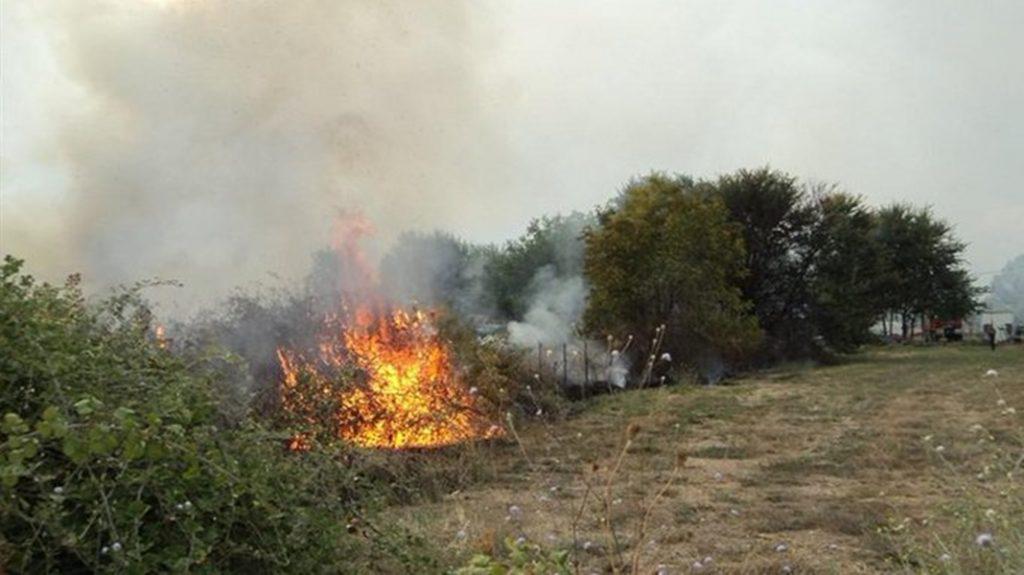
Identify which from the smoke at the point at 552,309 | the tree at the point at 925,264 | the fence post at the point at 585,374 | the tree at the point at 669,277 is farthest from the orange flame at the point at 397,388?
the tree at the point at 925,264

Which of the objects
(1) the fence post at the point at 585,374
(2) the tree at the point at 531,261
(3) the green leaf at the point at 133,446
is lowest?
(1) the fence post at the point at 585,374

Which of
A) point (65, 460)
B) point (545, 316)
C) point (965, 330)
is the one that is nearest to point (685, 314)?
point (545, 316)

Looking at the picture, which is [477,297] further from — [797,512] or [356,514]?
[356,514]

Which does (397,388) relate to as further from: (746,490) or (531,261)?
(531,261)

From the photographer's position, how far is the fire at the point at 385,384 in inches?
278

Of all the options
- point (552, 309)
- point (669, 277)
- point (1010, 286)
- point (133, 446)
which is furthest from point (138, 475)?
point (1010, 286)

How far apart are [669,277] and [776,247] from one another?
11026 mm

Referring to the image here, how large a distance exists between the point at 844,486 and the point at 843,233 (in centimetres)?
2628

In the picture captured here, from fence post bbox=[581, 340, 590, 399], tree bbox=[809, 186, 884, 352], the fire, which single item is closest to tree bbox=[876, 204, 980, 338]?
tree bbox=[809, 186, 884, 352]

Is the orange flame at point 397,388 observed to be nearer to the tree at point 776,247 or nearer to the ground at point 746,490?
the ground at point 746,490

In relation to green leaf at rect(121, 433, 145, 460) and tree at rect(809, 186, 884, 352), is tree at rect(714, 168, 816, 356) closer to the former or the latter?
tree at rect(809, 186, 884, 352)

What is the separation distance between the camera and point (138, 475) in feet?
9.41

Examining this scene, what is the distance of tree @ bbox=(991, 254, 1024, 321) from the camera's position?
67.4 meters

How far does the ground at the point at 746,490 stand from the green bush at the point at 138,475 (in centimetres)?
85
